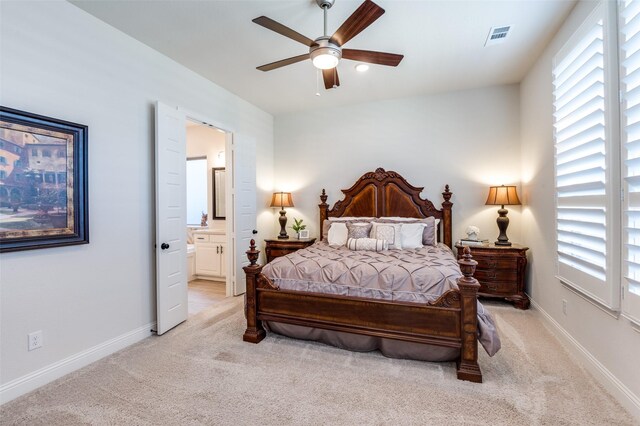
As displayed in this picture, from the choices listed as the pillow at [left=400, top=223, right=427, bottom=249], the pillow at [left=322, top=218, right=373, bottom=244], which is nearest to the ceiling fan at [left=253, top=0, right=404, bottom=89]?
the pillow at [left=400, top=223, right=427, bottom=249]

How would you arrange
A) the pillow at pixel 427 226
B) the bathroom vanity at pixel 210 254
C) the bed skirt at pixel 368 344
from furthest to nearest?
the bathroom vanity at pixel 210 254 → the pillow at pixel 427 226 → the bed skirt at pixel 368 344

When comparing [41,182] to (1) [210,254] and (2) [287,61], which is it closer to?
(2) [287,61]

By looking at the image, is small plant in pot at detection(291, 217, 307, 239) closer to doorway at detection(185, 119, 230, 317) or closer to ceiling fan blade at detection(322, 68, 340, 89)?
doorway at detection(185, 119, 230, 317)

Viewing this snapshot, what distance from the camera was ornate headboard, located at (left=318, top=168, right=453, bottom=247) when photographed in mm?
4429

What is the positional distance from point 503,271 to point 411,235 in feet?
3.96

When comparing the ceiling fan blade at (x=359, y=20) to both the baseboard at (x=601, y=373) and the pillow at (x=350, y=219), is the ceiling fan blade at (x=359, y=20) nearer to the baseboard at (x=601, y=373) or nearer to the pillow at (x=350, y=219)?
the pillow at (x=350, y=219)

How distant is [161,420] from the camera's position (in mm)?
1833

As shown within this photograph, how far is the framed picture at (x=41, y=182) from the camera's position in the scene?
2.02 metres

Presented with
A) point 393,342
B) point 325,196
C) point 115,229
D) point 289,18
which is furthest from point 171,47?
point 393,342

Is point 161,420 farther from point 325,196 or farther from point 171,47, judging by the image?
point 325,196

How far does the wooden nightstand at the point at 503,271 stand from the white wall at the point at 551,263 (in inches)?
5.2

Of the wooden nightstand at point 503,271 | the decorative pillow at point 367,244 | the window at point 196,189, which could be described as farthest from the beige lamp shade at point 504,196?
the window at point 196,189

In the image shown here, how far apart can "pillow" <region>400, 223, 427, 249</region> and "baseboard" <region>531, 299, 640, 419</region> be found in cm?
155

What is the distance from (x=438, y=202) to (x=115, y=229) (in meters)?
4.10
